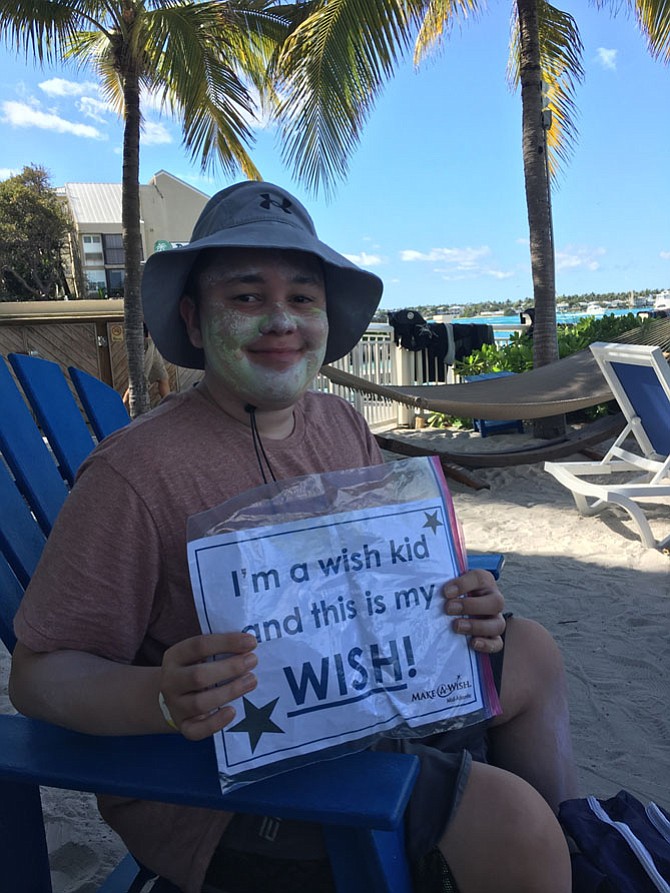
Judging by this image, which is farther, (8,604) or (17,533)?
(17,533)

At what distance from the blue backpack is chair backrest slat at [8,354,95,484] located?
4.93 ft

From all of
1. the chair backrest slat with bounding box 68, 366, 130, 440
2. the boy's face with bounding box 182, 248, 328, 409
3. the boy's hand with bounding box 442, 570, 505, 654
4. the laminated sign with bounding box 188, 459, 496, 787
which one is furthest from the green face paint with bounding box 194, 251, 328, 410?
the chair backrest slat with bounding box 68, 366, 130, 440

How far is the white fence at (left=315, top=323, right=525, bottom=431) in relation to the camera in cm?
896

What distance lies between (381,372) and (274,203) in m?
8.08

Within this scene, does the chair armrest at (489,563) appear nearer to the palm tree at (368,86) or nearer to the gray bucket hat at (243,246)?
the gray bucket hat at (243,246)

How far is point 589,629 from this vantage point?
313 centimetres

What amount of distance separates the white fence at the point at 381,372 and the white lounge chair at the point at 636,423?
4.18 meters

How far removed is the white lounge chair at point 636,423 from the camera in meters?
4.21

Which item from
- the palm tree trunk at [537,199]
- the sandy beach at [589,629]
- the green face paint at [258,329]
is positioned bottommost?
the sandy beach at [589,629]

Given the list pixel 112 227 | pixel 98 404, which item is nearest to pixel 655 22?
pixel 98 404

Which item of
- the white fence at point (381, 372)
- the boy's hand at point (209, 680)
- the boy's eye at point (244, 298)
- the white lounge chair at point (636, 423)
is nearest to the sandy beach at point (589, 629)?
the white lounge chair at point (636, 423)

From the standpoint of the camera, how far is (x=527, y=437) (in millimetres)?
7445

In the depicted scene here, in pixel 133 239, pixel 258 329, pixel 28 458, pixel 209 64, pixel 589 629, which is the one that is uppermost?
pixel 209 64

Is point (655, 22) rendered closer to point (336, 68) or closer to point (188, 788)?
point (336, 68)
